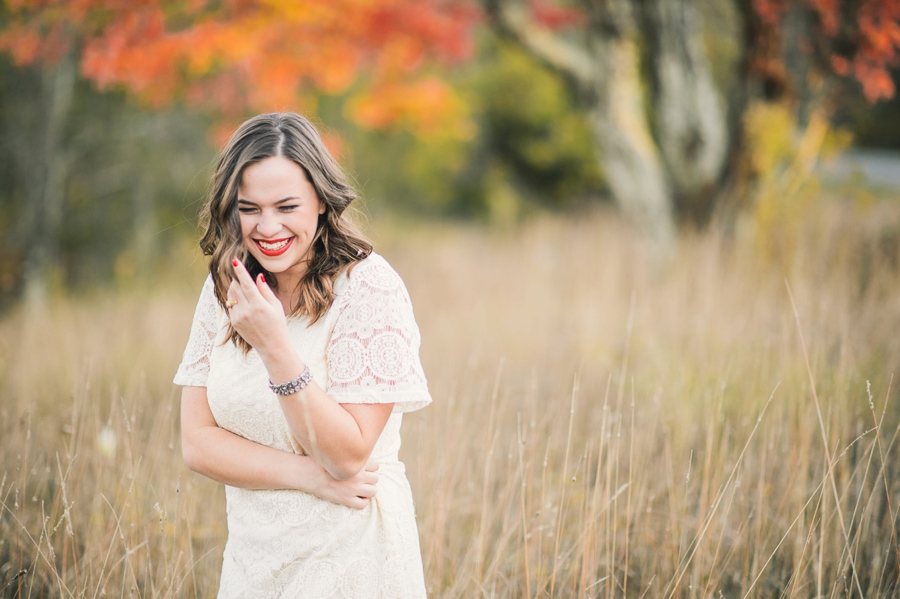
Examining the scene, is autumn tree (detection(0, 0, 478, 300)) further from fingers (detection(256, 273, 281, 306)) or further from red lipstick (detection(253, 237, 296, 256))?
fingers (detection(256, 273, 281, 306))

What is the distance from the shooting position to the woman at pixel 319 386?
4.80 ft

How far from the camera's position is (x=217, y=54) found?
5582 millimetres

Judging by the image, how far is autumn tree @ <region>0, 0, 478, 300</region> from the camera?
17.1 feet

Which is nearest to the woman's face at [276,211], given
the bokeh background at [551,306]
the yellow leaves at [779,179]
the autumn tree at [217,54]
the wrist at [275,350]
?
the wrist at [275,350]

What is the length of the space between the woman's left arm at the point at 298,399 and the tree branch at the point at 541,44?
4932mm

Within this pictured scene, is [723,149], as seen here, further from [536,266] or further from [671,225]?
[536,266]

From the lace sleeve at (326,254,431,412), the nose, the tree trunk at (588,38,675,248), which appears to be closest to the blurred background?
the tree trunk at (588,38,675,248)

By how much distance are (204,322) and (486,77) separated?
11263 millimetres

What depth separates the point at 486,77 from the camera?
39.4 ft

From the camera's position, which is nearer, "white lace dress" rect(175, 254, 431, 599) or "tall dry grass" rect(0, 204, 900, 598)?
"white lace dress" rect(175, 254, 431, 599)

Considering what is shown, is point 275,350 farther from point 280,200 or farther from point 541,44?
point 541,44

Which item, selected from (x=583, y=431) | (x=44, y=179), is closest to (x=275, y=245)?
(x=583, y=431)

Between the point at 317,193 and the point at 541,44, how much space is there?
4643 mm

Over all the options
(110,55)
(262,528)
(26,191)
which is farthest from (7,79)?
(262,528)
